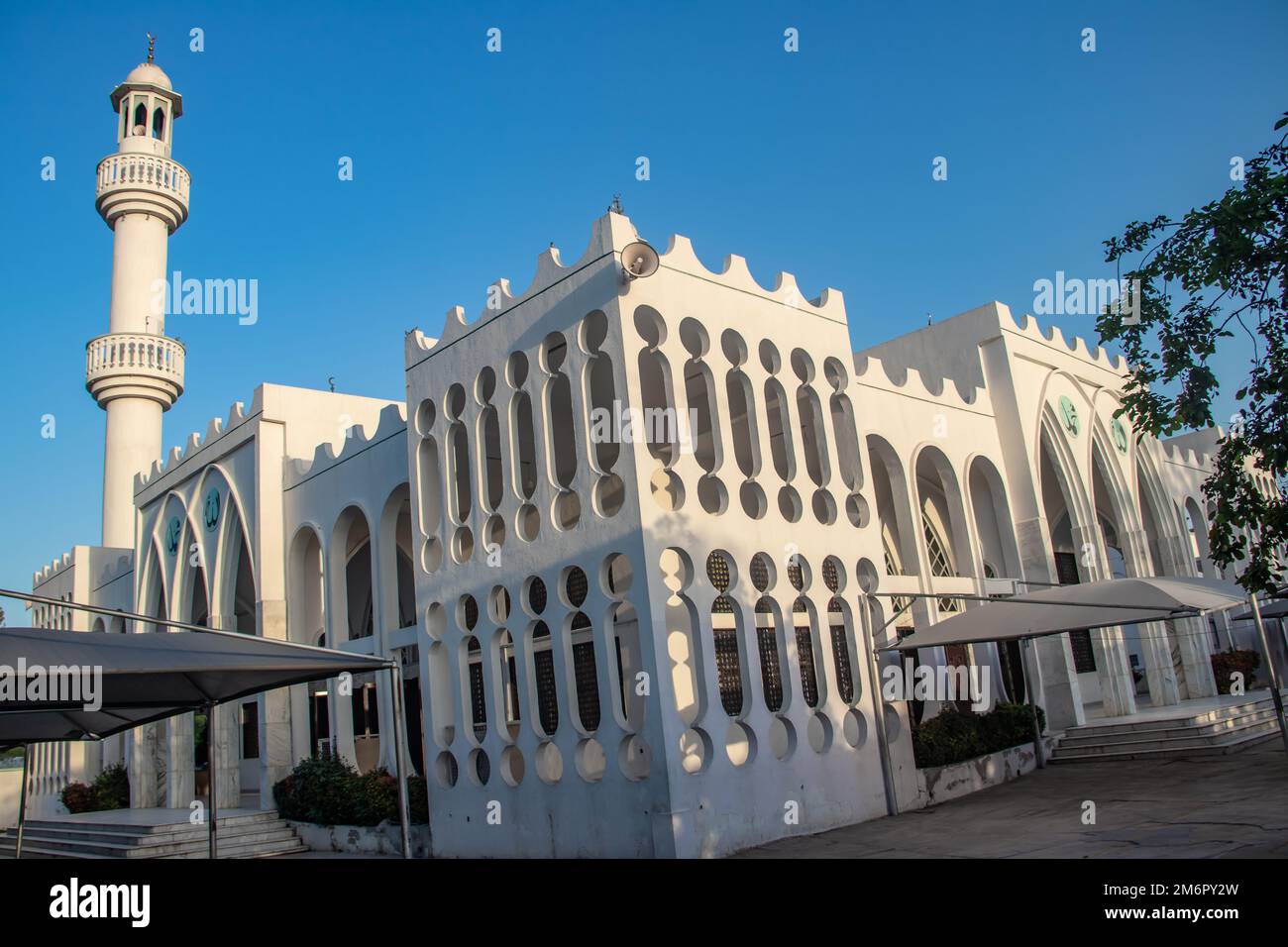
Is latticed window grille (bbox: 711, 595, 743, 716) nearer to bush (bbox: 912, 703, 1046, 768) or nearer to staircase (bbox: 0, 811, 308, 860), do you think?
bush (bbox: 912, 703, 1046, 768)

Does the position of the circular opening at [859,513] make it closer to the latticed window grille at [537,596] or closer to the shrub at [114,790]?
the latticed window grille at [537,596]

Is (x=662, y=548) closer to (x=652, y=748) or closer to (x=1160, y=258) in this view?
(x=652, y=748)

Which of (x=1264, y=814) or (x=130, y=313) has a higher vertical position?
(x=130, y=313)

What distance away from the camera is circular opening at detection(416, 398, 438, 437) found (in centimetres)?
1435

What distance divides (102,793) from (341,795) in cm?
1096

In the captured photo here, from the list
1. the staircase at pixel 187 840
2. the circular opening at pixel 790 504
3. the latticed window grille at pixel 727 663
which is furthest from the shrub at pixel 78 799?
the circular opening at pixel 790 504

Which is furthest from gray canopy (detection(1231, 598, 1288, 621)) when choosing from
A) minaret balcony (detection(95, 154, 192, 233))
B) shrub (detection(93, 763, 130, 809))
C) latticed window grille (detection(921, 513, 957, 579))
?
minaret balcony (detection(95, 154, 192, 233))

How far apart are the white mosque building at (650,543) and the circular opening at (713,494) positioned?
0.28ft

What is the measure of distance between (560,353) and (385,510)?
485 cm

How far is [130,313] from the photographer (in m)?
26.4

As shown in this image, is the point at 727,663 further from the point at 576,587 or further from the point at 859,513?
the point at 859,513
